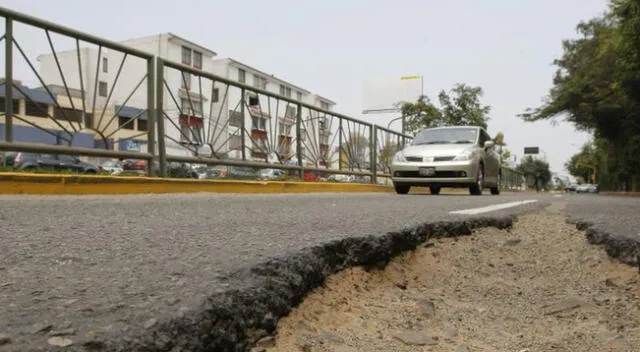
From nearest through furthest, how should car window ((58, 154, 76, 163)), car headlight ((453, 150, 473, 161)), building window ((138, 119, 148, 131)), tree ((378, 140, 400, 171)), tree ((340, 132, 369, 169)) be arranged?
car window ((58, 154, 76, 163))
building window ((138, 119, 148, 131))
car headlight ((453, 150, 473, 161))
tree ((340, 132, 369, 169))
tree ((378, 140, 400, 171))

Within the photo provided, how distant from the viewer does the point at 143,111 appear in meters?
6.95

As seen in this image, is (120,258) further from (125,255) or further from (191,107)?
(191,107)

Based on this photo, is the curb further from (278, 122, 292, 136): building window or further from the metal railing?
(278, 122, 292, 136): building window

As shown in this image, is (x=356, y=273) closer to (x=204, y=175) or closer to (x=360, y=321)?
(x=360, y=321)

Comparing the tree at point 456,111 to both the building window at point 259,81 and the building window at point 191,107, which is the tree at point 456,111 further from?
the building window at point 259,81

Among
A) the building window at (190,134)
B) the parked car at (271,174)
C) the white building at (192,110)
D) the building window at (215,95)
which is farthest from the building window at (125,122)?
the parked car at (271,174)

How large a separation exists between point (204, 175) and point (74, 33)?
2658 millimetres

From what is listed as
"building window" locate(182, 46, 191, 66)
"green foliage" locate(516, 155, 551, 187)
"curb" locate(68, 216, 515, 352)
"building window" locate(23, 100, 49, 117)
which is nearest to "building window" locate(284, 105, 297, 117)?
"building window" locate(23, 100, 49, 117)

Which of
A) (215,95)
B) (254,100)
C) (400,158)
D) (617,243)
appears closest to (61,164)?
(215,95)

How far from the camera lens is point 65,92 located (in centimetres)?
604

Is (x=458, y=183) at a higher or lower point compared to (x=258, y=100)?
lower

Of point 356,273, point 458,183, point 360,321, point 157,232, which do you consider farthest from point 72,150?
point 458,183

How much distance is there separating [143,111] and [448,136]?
659cm

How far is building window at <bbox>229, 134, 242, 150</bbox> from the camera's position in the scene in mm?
8219
